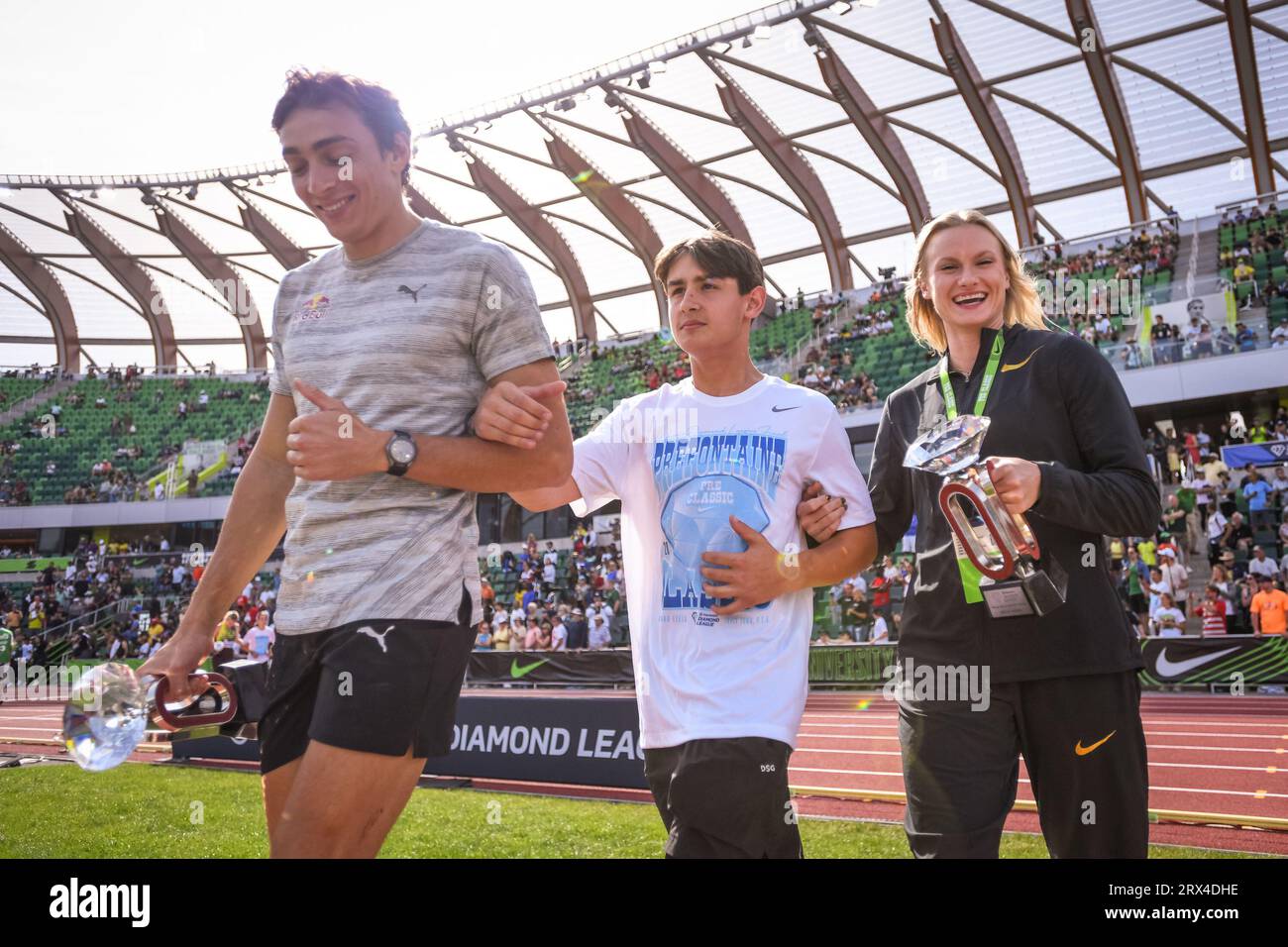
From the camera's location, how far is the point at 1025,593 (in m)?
2.46

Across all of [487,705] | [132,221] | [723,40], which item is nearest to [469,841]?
[487,705]

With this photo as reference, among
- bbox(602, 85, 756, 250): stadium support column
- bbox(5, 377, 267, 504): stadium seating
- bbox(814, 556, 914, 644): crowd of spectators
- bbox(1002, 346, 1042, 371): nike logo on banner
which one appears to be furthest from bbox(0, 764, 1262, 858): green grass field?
bbox(5, 377, 267, 504): stadium seating

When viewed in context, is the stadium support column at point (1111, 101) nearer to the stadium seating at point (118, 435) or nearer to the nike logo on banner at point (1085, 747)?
the nike logo on banner at point (1085, 747)

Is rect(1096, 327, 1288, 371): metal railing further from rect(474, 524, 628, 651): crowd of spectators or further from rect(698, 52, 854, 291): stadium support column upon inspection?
rect(698, 52, 854, 291): stadium support column

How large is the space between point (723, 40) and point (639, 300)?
481 inches

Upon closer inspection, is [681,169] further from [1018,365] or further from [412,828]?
[1018,365]

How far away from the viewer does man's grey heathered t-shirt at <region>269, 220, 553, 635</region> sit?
2088 mm

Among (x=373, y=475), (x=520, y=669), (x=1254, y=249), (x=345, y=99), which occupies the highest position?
(x=1254, y=249)

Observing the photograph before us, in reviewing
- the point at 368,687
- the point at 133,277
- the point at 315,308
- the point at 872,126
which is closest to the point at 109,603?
the point at 133,277

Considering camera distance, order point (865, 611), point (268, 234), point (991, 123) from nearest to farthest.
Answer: point (865, 611) → point (991, 123) → point (268, 234)

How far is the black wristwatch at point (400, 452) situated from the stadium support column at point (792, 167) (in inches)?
1089

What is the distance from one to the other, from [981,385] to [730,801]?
4.41ft
